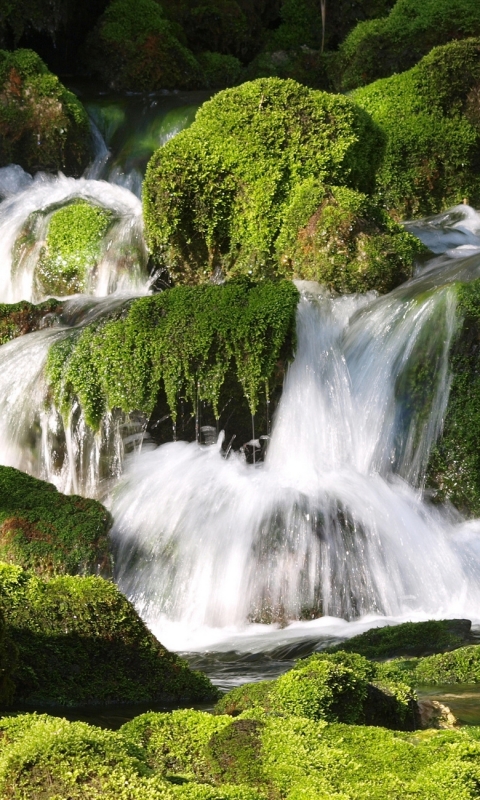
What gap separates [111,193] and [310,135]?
4.30 m

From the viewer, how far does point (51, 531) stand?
7.65 m

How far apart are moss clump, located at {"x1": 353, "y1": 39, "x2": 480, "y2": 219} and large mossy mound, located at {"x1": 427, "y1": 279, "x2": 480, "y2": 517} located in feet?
20.7

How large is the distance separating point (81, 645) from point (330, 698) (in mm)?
1291

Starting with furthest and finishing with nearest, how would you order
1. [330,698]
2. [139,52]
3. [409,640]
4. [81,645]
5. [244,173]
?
[139,52], [244,173], [409,640], [81,645], [330,698]

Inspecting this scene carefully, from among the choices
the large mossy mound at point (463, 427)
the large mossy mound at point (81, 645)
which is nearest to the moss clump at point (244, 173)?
the large mossy mound at point (463, 427)

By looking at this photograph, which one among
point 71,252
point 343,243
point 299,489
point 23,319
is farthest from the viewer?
point 71,252

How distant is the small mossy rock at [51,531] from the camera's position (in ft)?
24.5

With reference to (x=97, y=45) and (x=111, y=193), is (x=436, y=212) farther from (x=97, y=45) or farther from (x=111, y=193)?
(x=97, y=45)

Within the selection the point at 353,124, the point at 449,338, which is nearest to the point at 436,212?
the point at 353,124

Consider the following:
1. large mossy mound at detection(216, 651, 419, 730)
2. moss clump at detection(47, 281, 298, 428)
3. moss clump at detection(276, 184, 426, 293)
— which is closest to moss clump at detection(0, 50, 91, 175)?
moss clump at detection(276, 184, 426, 293)

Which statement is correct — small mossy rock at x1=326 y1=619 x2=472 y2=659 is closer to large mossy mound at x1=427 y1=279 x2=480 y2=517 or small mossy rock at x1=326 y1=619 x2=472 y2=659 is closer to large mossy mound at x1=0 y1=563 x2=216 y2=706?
large mossy mound at x1=0 y1=563 x2=216 y2=706

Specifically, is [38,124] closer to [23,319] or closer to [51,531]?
[23,319]

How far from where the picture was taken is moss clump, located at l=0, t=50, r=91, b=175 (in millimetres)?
16500

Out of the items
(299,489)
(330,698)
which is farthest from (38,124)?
(330,698)
